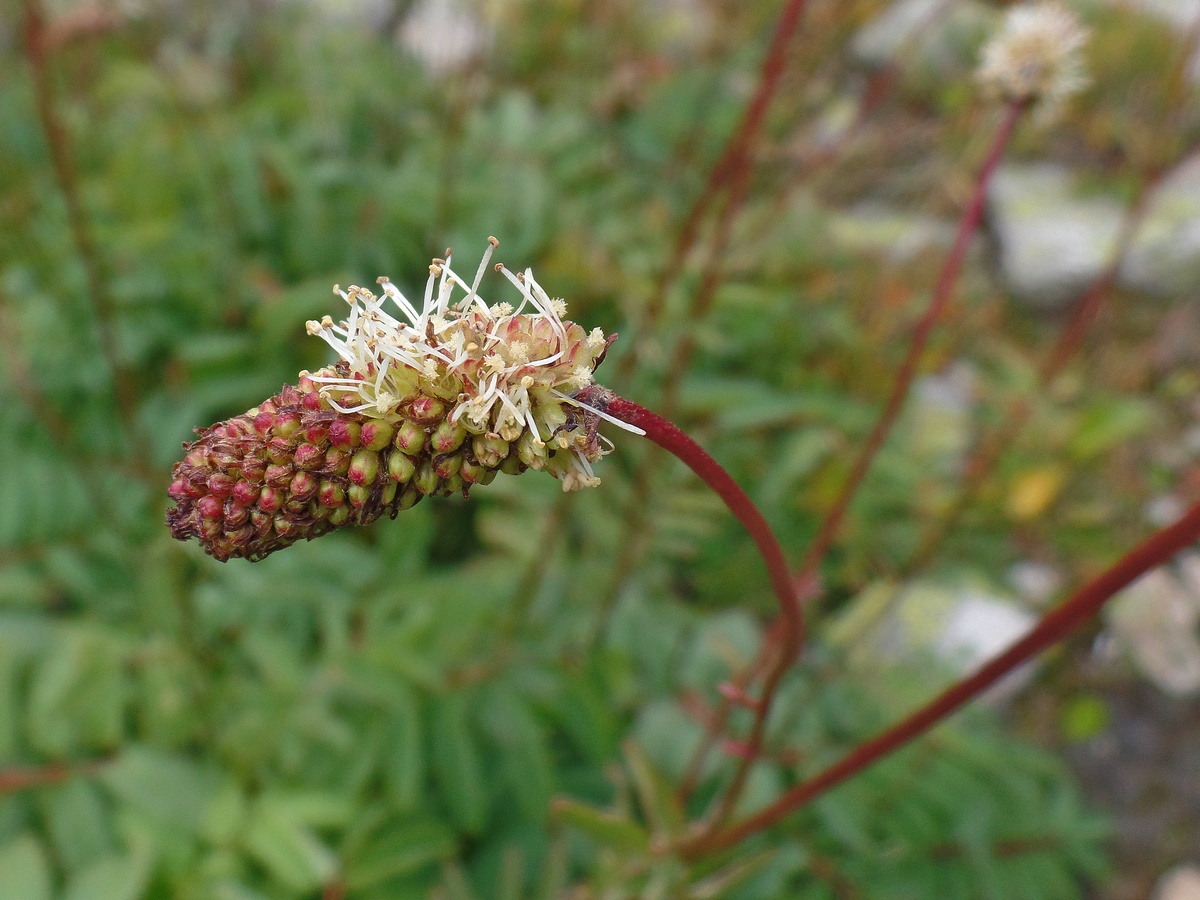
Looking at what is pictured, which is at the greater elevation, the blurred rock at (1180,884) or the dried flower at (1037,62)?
the dried flower at (1037,62)

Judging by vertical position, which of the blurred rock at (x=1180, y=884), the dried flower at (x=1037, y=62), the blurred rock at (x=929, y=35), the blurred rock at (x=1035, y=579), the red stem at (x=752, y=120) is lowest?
the blurred rock at (x=1180, y=884)

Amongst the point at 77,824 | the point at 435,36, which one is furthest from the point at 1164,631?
the point at 435,36

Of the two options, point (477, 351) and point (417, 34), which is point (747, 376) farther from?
point (417, 34)

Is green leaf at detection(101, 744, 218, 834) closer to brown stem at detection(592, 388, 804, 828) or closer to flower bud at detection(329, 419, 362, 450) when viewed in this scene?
brown stem at detection(592, 388, 804, 828)

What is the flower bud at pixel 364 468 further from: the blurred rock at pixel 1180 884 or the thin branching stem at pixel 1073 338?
the blurred rock at pixel 1180 884

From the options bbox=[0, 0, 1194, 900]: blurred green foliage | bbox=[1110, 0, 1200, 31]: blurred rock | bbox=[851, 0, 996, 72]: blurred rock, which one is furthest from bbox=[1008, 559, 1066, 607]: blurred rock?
bbox=[1110, 0, 1200, 31]: blurred rock

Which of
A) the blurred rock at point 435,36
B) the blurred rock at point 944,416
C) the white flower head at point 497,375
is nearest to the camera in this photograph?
the white flower head at point 497,375

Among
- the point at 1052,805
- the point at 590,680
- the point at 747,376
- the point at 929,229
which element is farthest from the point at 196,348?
the point at 929,229


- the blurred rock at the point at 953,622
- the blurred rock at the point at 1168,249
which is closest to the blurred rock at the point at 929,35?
the blurred rock at the point at 1168,249
